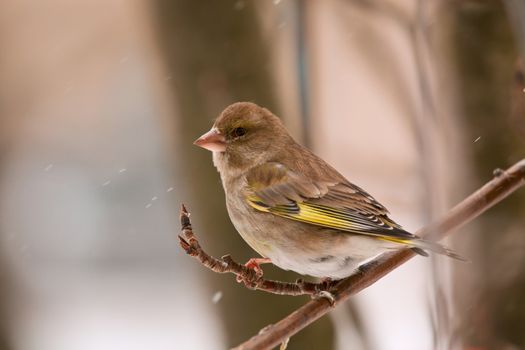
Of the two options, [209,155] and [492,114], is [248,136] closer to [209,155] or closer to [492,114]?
[492,114]

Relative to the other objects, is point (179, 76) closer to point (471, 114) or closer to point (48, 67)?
point (471, 114)

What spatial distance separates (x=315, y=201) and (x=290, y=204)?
0.33 feet

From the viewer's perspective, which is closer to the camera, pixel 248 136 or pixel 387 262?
pixel 387 262

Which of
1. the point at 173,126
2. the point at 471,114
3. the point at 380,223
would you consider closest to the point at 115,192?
the point at 173,126

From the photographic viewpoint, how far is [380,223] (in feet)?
9.93

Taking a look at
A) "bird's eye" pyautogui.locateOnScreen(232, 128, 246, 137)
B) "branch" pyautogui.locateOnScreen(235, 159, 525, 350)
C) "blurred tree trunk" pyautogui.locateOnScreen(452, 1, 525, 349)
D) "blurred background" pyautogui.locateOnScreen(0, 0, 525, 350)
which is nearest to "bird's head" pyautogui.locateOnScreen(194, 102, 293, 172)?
"bird's eye" pyautogui.locateOnScreen(232, 128, 246, 137)

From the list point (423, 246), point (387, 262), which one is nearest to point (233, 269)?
point (423, 246)

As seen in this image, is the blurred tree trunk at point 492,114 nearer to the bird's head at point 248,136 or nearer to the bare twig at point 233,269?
the bird's head at point 248,136

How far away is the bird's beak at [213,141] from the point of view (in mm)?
3065

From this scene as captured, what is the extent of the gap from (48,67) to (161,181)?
2.02 metres

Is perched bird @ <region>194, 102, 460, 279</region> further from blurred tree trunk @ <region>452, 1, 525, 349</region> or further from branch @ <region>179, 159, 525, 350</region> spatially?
blurred tree trunk @ <region>452, 1, 525, 349</region>

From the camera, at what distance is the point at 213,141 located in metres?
3.13

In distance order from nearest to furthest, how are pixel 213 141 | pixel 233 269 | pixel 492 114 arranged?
1. pixel 233 269
2. pixel 213 141
3. pixel 492 114

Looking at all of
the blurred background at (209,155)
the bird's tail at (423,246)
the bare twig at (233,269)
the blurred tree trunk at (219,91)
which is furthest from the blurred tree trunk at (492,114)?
the bare twig at (233,269)
